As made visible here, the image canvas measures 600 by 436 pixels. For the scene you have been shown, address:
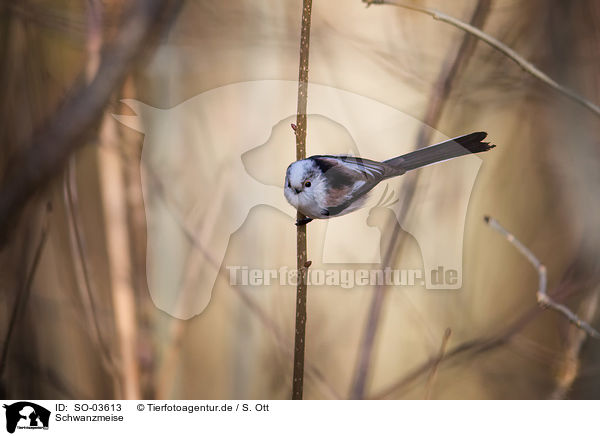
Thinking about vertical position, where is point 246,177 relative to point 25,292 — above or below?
above

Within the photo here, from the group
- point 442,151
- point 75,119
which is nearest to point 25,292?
point 75,119

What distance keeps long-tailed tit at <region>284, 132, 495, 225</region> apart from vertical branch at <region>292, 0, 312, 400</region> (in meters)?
0.03

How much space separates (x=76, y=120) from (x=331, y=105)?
16.8 inches

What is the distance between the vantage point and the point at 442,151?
0.80m

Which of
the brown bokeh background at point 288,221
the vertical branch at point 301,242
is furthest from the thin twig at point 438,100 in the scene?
the vertical branch at point 301,242

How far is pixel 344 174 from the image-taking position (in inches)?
29.6

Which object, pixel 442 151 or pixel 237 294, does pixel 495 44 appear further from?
pixel 237 294

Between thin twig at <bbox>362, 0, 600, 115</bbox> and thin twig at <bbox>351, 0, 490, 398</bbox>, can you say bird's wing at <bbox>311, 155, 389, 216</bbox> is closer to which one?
thin twig at <bbox>351, 0, 490, 398</bbox>

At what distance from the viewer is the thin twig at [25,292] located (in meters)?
0.79
